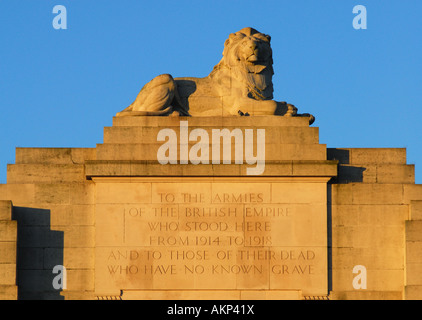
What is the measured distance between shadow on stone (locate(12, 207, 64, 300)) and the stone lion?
162 inches

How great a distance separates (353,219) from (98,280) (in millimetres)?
7603

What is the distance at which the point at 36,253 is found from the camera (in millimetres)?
44688

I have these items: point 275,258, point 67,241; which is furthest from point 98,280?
point 275,258

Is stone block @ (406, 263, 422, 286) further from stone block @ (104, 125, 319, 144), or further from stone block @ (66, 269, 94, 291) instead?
stone block @ (66, 269, 94, 291)

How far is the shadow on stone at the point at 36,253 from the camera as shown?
44.4 m

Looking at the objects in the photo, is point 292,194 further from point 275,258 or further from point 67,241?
point 67,241

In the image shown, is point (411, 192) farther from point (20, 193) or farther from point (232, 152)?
point (20, 193)

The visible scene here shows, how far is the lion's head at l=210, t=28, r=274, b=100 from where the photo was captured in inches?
1818

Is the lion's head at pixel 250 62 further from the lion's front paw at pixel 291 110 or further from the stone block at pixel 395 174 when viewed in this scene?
the stone block at pixel 395 174

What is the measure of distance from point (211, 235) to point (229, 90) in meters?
4.69

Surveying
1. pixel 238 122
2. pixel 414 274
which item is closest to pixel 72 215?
pixel 238 122

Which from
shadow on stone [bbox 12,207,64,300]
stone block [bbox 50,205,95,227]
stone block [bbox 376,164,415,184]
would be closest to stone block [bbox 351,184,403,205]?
stone block [bbox 376,164,415,184]

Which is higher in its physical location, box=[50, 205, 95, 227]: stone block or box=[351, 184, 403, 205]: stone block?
box=[351, 184, 403, 205]: stone block

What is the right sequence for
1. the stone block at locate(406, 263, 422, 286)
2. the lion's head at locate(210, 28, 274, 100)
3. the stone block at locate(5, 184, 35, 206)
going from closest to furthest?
the stone block at locate(406, 263, 422, 286), the stone block at locate(5, 184, 35, 206), the lion's head at locate(210, 28, 274, 100)
